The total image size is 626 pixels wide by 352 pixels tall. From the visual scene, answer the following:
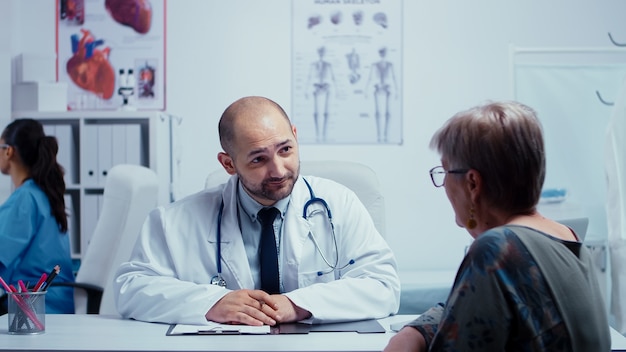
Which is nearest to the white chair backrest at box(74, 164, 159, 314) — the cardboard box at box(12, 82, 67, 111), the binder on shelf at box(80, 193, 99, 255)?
the binder on shelf at box(80, 193, 99, 255)

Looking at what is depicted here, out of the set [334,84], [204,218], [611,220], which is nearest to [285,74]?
[334,84]

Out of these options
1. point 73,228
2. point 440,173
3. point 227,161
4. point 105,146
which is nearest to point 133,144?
point 105,146

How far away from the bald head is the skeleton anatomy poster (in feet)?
6.24

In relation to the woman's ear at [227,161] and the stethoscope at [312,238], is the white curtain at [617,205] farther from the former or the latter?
the woman's ear at [227,161]

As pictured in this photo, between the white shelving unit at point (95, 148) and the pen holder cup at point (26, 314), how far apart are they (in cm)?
179

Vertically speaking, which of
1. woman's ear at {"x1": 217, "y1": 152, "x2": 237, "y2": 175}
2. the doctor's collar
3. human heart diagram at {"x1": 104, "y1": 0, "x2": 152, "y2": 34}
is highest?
human heart diagram at {"x1": 104, "y1": 0, "x2": 152, "y2": 34}

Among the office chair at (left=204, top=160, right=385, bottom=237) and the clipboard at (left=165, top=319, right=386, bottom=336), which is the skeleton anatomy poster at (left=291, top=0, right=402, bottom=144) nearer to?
the office chair at (left=204, top=160, right=385, bottom=237)

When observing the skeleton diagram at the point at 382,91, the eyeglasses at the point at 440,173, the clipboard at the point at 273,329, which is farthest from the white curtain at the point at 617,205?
the eyeglasses at the point at 440,173

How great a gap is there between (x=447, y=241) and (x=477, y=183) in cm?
284

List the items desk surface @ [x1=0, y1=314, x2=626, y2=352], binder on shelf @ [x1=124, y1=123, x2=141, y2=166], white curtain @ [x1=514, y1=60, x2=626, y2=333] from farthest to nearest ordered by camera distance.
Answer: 1. white curtain @ [x1=514, y1=60, x2=626, y2=333]
2. binder on shelf @ [x1=124, y1=123, x2=141, y2=166]
3. desk surface @ [x1=0, y1=314, x2=626, y2=352]

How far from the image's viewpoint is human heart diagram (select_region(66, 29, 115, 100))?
3936 mm

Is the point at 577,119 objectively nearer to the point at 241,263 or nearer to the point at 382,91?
the point at 382,91

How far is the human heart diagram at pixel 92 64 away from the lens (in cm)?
394

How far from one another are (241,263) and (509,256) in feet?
3.27
